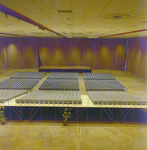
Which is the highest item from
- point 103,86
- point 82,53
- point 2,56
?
point 82,53

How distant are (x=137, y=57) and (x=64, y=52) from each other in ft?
31.0

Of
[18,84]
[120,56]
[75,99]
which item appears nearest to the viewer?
[75,99]

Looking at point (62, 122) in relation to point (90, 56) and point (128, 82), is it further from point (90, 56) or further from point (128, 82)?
point (90, 56)

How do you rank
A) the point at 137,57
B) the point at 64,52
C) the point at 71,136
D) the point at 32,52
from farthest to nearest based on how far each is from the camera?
the point at 64,52 < the point at 32,52 < the point at 137,57 < the point at 71,136

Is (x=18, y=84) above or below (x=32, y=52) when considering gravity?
below

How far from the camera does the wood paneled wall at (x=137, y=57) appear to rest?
1369 centimetres

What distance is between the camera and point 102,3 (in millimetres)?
3443

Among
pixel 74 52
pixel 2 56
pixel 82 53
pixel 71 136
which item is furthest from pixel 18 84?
pixel 82 53

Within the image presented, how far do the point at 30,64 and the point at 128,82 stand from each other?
13.3 m

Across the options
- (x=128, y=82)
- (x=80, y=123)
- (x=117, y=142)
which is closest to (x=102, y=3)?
(x=117, y=142)

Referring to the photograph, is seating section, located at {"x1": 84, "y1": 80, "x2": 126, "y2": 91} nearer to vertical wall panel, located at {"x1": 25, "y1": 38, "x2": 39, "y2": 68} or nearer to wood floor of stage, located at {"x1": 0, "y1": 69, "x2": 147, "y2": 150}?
wood floor of stage, located at {"x1": 0, "y1": 69, "x2": 147, "y2": 150}

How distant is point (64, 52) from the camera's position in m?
19.7

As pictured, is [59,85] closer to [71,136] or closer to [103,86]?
[103,86]

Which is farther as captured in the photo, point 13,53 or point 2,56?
point 13,53
